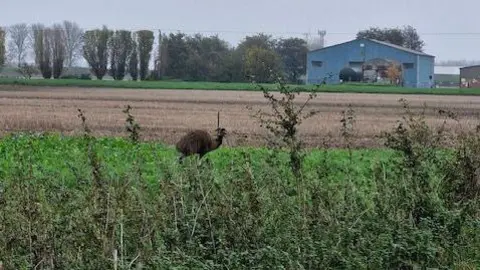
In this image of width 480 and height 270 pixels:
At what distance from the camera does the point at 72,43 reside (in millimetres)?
110250

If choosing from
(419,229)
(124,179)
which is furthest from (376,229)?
(124,179)

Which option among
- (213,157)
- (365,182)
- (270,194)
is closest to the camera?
(270,194)

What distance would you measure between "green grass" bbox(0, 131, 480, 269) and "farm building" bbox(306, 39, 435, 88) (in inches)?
3666

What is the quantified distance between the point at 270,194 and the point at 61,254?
7.36ft

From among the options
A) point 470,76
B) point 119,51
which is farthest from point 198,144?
point 470,76

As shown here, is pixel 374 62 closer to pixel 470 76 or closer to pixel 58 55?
pixel 470 76

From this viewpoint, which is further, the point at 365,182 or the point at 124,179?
the point at 365,182

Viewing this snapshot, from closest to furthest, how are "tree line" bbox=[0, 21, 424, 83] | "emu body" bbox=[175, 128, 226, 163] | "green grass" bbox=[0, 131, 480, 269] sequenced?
"green grass" bbox=[0, 131, 480, 269] → "emu body" bbox=[175, 128, 226, 163] → "tree line" bbox=[0, 21, 424, 83]

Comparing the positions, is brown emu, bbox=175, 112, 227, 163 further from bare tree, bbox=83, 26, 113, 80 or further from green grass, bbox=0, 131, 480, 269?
bare tree, bbox=83, 26, 113, 80

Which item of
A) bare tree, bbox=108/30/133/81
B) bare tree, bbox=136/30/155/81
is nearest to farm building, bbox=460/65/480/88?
A: bare tree, bbox=136/30/155/81

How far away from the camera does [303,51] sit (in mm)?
110625

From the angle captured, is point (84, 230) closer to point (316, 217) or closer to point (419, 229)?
point (316, 217)

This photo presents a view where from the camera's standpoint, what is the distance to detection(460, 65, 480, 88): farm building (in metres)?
109

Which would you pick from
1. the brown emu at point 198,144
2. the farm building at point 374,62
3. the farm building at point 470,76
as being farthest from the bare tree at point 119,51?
the brown emu at point 198,144
